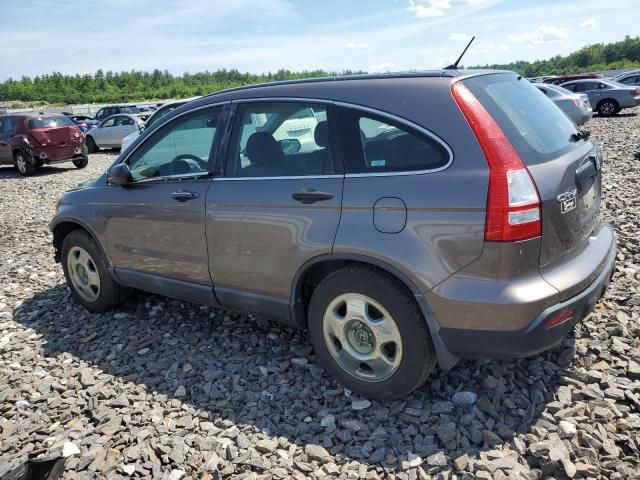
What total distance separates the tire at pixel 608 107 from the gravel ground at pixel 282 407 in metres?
21.0

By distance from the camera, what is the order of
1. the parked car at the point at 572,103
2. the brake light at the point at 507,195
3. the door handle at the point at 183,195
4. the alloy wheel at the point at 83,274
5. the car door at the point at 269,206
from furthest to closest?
the parked car at the point at 572,103 < the alloy wheel at the point at 83,274 < the door handle at the point at 183,195 < the car door at the point at 269,206 < the brake light at the point at 507,195

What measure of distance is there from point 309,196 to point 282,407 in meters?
1.28

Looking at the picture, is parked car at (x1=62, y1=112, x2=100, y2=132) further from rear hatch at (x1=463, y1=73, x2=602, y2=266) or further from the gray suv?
rear hatch at (x1=463, y1=73, x2=602, y2=266)

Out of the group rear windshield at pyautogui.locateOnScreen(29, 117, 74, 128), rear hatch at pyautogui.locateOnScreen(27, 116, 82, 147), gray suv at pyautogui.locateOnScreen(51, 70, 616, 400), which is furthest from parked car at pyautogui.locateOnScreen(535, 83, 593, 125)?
gray suv at pyautogui.locateOnScreen(51, 70, 616, 400)

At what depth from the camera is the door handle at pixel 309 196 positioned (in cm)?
299

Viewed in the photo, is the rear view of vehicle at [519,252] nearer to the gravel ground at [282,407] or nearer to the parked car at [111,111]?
the gravel ground at [282,407]

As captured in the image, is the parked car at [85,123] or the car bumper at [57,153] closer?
the car bumper at [57,153]

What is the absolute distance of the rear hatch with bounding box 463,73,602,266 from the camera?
8.54 ft

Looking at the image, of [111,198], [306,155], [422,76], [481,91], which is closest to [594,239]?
[481,91]

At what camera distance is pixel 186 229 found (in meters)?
3.74

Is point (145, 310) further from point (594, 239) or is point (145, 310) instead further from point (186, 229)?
point (594, 239)

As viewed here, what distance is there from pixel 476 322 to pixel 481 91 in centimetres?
121

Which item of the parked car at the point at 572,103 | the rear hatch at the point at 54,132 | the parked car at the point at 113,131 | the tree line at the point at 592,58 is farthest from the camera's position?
the tree line at the point at 592,58

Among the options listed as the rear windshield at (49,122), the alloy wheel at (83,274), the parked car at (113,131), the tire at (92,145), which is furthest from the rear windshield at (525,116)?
the tire at (92,145)
